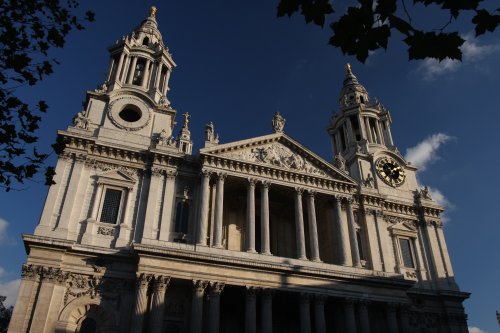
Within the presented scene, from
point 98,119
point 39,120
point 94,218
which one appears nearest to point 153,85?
point 98,119

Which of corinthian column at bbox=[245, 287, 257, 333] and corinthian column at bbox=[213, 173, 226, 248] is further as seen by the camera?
corinthian column at bbox=[213, 173, 226, 248]

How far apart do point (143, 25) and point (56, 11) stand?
32.5 metres

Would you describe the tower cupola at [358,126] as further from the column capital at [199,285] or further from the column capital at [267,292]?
the column capital at [199,285]

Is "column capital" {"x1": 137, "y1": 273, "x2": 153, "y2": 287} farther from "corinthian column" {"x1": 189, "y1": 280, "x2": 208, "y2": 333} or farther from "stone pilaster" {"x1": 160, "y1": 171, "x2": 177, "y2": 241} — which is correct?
"stone pilaster" {"x1": 160, "y1": 171, "x2": 177, "y2": 241}

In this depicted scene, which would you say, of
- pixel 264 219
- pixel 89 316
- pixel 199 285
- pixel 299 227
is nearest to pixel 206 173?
pixel 264 219

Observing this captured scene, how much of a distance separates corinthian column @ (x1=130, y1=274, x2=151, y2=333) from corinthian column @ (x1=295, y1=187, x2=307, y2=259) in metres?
9.92

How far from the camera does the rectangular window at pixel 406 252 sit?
1348 inches

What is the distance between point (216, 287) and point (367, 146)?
21.6 meters

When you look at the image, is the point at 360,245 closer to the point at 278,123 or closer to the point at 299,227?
the point at 299,227

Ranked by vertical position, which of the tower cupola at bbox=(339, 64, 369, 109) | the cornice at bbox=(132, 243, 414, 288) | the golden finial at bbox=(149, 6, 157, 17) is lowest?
the cornice at bbox=(132, 243, 414, 288)

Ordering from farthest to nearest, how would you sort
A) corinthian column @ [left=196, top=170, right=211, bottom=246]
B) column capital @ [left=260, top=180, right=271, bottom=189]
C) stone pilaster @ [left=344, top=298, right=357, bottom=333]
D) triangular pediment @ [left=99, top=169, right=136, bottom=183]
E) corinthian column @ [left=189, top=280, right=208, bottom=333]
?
column capital @ [left=260, top=180, right=271, bottom=189], triangular pediment @ [left=99, top=169, right=136, bottom=183], corinthian column @ [left=196, top=170, right=211, bottom=246], stone pilaster @ [left=344, top=298, right=357, bottom=333], corinthian column @ [left=189, top=280, right=208, bottom=333]

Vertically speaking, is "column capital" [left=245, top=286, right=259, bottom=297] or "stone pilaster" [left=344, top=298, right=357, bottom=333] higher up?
"column capital" [left=245, top=286, right=259, bottom=297]

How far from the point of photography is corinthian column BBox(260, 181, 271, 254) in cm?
2809

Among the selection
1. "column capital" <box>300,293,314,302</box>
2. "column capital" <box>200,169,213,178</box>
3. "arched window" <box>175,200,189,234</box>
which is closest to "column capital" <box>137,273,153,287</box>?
"arched window" <box>175,200,189,234</box>
